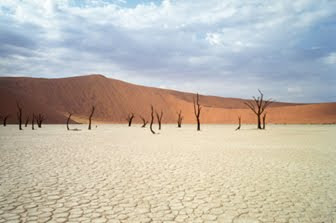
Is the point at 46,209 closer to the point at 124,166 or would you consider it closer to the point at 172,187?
the point at 172,187

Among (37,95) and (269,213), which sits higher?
(37,95)

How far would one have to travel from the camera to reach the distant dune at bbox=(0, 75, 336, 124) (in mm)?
61875

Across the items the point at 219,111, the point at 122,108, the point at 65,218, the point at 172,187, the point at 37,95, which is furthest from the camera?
the point at 219,111

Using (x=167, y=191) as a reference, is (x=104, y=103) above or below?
above

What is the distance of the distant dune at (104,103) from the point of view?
61.9 meters

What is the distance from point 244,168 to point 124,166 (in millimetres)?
3955

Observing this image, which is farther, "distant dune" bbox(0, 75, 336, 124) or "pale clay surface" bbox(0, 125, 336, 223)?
"distant dune" bbox(0, 75, 336, 124)

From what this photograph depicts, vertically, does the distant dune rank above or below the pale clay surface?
above

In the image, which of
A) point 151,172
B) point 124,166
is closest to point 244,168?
point 151,172

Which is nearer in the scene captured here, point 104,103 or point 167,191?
point 167,191

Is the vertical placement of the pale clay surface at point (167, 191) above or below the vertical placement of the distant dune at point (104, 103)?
below

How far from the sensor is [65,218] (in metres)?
4.59

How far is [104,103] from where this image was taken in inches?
2963

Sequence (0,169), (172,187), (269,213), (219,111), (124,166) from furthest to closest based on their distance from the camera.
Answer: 1. (219,111)
2. (124,166)
3. (0,169)
4. (172,187)
5. (269,213)
